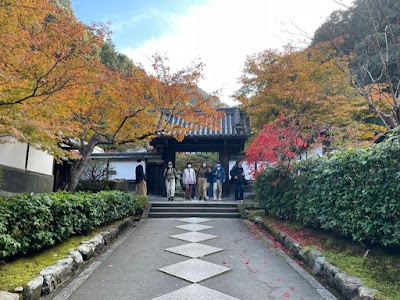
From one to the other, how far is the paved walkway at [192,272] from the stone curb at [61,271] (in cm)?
15

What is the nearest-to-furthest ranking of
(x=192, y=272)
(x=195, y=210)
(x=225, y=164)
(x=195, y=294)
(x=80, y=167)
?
(x=195, y=294)
(x=192, y=272)
(x=80, y=167)
(x=195, y=210)
(x=225, y=164)

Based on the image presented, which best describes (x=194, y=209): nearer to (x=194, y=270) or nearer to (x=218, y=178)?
(x=218, y=178)

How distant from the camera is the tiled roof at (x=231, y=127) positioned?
1369cm

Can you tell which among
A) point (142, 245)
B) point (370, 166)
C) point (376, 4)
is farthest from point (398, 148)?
point (376, 4)

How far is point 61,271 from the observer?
144 inches

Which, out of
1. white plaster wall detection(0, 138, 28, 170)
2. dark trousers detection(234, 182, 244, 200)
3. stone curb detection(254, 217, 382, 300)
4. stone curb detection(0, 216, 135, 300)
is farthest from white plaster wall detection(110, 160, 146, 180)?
stone curb detection(254, 217, 382, 300)

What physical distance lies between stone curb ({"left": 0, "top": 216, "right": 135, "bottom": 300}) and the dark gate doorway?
34.0ft

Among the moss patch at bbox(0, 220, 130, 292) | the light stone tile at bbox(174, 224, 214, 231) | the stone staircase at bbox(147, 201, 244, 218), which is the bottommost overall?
the light stone tile at bbox(174, 224, 214, 231)

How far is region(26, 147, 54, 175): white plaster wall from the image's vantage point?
30.8 feet

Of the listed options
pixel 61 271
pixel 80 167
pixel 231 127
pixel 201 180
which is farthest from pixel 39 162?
pixel 231 127

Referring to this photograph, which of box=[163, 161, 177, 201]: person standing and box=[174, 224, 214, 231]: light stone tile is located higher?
box=[163, 161, 177, 201]: person standing

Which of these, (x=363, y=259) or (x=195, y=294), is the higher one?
(x=363, y=259)

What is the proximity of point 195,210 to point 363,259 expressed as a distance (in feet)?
22.7

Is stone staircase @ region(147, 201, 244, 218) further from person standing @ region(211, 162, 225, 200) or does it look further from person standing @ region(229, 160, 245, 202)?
person standing @ region(211, 162, 225, 200)
